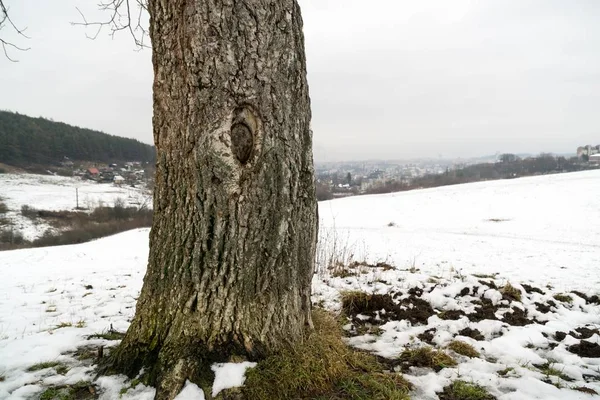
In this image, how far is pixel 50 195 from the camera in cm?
6750

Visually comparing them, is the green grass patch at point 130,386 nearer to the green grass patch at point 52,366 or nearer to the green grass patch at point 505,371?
the green grass patch at point 52,366

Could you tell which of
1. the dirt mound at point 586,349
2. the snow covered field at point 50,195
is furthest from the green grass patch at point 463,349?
the snow covered field at point 50,195

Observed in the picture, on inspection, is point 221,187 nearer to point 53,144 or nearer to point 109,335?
point 109,335

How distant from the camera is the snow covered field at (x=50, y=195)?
49156mm

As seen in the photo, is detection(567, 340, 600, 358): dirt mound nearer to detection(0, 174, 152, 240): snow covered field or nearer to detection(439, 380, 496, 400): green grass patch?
detection(439, 380, 496, 400): green grass patch

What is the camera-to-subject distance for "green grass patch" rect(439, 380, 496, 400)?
82.3 inches

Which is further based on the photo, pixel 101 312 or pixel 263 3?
pixel 101 312

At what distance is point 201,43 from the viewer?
1960 millimetres

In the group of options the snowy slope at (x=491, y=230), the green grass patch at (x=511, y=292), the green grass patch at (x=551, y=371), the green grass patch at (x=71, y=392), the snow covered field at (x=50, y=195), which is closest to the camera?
the green grass patch at (x=71, y=392)

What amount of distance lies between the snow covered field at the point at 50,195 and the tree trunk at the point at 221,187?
161ft

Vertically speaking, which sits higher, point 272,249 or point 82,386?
point 272,249

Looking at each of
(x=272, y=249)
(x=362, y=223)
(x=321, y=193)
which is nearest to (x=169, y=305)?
(x=272, y=249)

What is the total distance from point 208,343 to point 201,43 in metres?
1.84

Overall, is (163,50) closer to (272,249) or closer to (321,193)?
(272,249)
